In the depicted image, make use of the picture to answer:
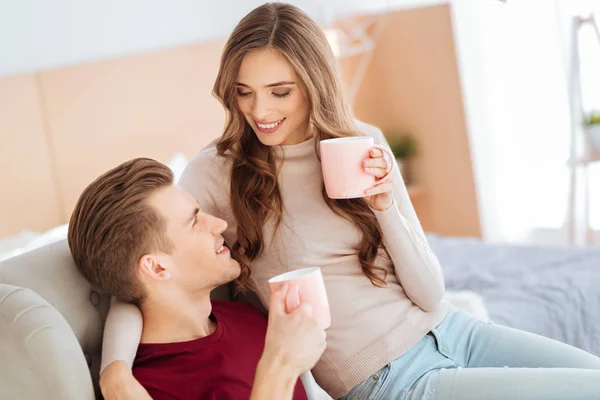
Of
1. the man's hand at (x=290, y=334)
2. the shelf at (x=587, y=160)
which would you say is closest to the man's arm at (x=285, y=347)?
the man's hand at (x=290, y=334)

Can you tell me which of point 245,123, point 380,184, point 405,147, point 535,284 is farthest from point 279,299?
point 405,147

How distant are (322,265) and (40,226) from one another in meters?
1.23

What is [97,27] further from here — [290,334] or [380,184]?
[290,334]

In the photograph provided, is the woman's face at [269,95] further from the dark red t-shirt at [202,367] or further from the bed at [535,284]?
the bed at [535,284]

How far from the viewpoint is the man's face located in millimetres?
1387

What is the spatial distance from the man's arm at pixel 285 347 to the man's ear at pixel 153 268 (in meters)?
0.26

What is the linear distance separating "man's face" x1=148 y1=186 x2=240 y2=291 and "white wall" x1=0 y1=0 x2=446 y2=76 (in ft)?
4.08

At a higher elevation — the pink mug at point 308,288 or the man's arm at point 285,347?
the pink mug at point 308,288

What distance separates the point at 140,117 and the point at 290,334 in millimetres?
1789

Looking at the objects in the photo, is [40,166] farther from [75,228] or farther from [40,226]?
[75,228]

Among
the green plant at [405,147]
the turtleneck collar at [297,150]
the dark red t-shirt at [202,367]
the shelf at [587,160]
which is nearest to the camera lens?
the dark red t-shirt at [202,367]

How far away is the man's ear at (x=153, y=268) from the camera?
53.3 inches

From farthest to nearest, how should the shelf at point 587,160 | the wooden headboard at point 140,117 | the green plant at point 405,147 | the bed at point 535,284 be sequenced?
the green plant at point 405,147
the shelf at point 587,160
the wooden headboard at point 140,117
the bed at point 535,284

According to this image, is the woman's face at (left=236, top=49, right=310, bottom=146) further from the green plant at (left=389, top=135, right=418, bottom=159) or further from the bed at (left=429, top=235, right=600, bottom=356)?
the green plant at (left=389, top=135, right=418, bottom=159)
